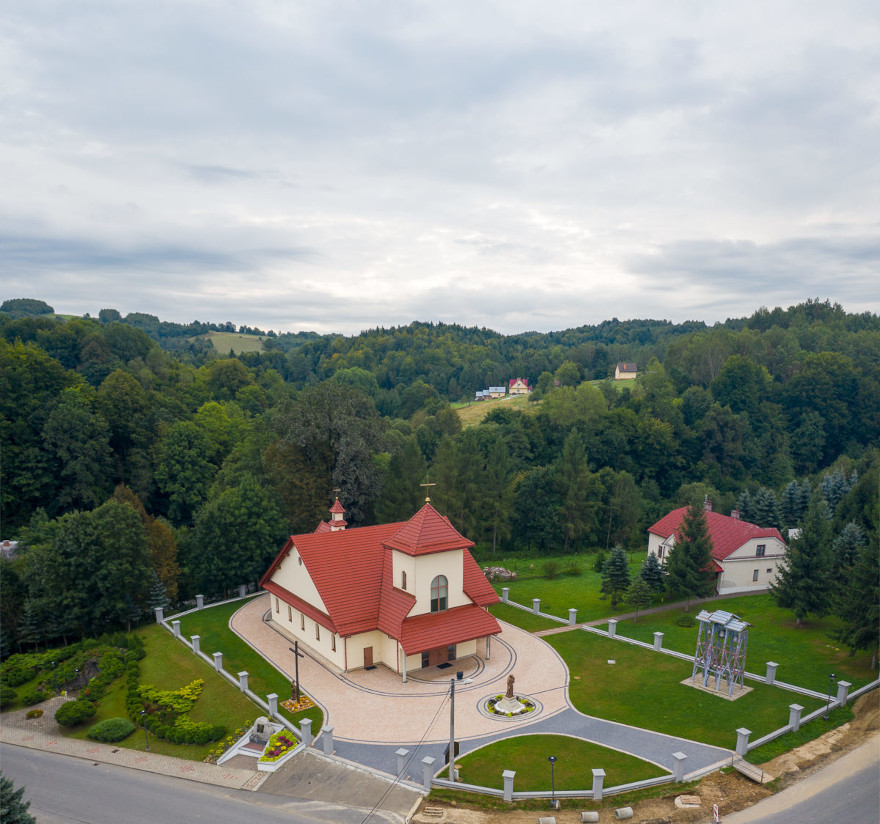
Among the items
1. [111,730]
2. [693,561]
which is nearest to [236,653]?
[111,730]

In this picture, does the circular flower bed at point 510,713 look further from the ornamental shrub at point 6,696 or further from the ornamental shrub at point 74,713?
the ornamental shrub at point 6,696

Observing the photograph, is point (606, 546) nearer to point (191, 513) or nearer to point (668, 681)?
Result: point (668, 681)

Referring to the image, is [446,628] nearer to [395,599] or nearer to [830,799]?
[395,599]

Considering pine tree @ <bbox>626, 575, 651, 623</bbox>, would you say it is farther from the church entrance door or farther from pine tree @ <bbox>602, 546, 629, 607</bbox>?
the church entrance door

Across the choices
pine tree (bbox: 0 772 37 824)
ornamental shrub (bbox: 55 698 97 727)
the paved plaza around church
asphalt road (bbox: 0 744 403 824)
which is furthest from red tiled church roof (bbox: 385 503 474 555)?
pine tree (bbox: 0 772 37 824)

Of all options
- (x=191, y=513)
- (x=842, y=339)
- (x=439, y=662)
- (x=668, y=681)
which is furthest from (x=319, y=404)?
(x=842, y=339)
